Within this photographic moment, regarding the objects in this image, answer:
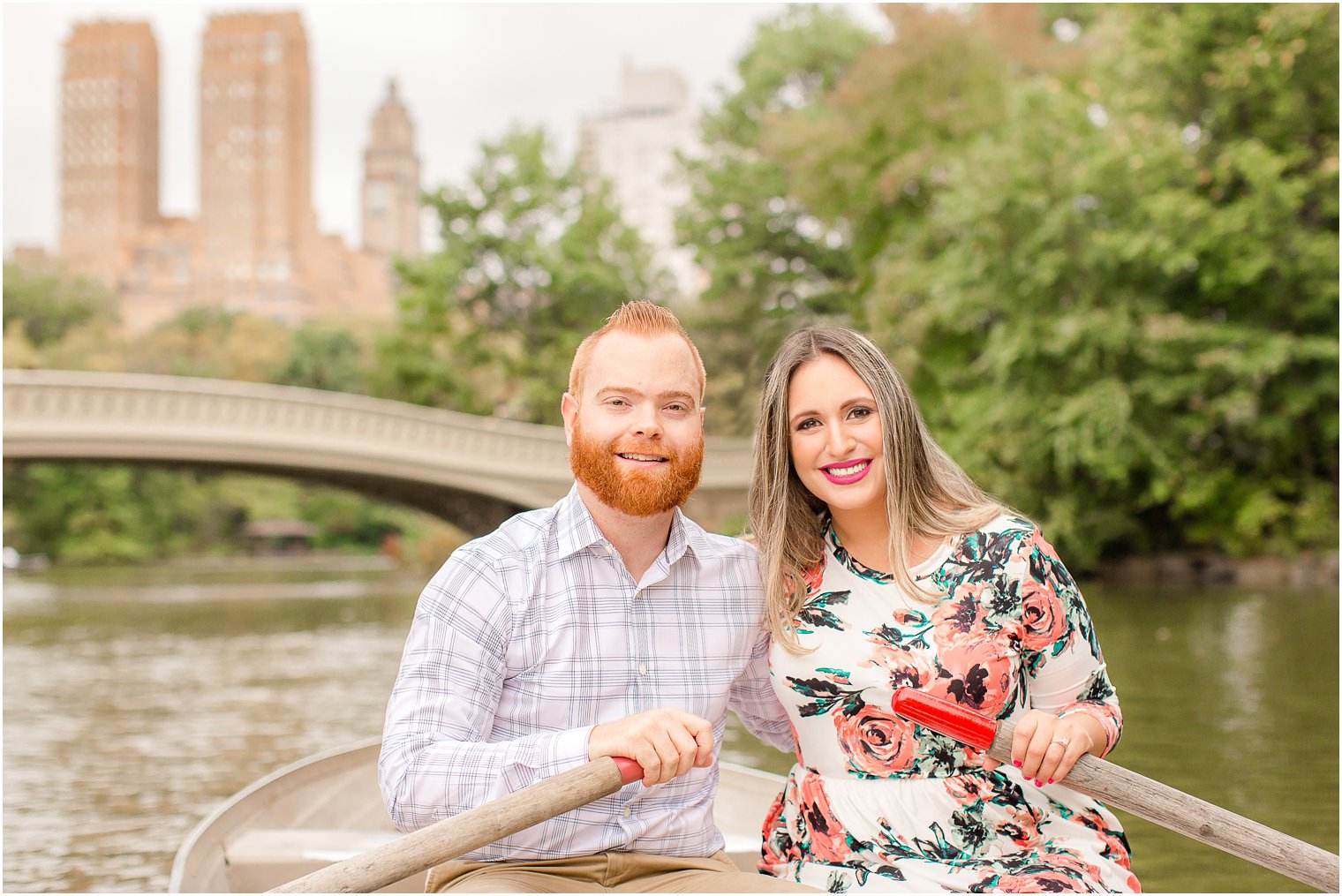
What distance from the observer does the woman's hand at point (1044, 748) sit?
185 centimetres

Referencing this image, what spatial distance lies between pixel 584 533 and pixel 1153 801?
959 millimetres

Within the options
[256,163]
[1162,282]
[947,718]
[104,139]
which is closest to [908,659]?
[947,718]

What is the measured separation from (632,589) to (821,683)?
0.36 meters

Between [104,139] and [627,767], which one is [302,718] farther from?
[104,139]

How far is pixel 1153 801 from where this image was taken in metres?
1.85

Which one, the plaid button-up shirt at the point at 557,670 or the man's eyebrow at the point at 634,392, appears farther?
the man's eyebrow at the point at 634,392

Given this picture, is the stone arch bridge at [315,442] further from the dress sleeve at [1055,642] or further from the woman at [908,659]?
the dress sleeve at [1055,642]

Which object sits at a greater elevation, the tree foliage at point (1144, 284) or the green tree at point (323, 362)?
the tree foliage at point (1144, 284)

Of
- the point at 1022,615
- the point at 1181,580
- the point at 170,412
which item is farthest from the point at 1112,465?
the point at 1022,615

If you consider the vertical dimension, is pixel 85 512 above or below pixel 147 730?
below

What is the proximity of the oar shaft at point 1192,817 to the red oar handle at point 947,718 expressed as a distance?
0.05 metres

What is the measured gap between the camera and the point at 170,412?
15844 millimetres

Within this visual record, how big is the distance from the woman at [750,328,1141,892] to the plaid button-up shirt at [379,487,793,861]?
0.51 feet

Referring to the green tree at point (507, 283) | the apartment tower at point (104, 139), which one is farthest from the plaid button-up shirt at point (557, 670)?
the apartment tower at point (104, 139)
